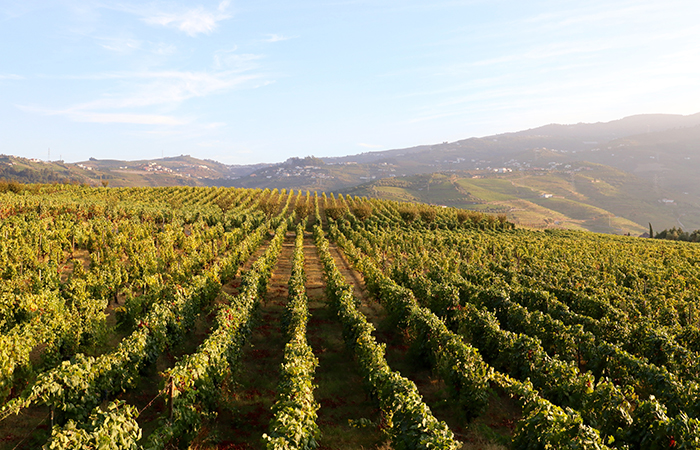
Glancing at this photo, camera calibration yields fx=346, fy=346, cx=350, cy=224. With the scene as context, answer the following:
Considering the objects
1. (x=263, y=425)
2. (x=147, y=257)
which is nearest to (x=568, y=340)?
(x=263, y=425)

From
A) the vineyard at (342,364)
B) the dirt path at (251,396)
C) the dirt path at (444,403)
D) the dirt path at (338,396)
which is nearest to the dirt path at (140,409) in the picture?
the vineyard at (342,364)

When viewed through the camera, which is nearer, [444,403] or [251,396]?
[444,403]

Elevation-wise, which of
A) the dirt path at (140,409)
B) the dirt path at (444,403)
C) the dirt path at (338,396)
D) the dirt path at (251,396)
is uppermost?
the dirt path at (140,409)

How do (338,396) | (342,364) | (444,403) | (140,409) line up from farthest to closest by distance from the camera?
1. (342,364)
2. (338,396)
3. (444,403)
4. (140,409)

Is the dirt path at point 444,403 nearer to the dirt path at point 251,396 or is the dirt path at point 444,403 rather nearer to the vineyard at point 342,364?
the vineyard at point 342,364

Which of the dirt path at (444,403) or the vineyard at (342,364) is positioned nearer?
the vineyard at (342,364)

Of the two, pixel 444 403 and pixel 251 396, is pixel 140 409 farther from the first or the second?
pixel 444 403

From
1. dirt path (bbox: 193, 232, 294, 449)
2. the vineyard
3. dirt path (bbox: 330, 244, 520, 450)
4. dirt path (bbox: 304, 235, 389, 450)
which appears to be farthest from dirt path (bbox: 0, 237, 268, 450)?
dirt path (bbox: 330, 244, 520, 450)

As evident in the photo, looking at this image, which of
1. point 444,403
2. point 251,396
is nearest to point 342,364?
point 251,396

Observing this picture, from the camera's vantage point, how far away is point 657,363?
13719mm

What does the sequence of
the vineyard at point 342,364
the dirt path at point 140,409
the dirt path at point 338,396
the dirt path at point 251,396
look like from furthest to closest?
the dirt path at point 338,396, the dirt path at point 251,396, the dirt path at point 140,409, the vineyard at point 342,364

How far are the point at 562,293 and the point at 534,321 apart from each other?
726 centimetres

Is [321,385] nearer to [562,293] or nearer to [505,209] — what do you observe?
[562,293]

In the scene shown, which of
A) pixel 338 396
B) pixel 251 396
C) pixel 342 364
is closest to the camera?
pixel 251 396
